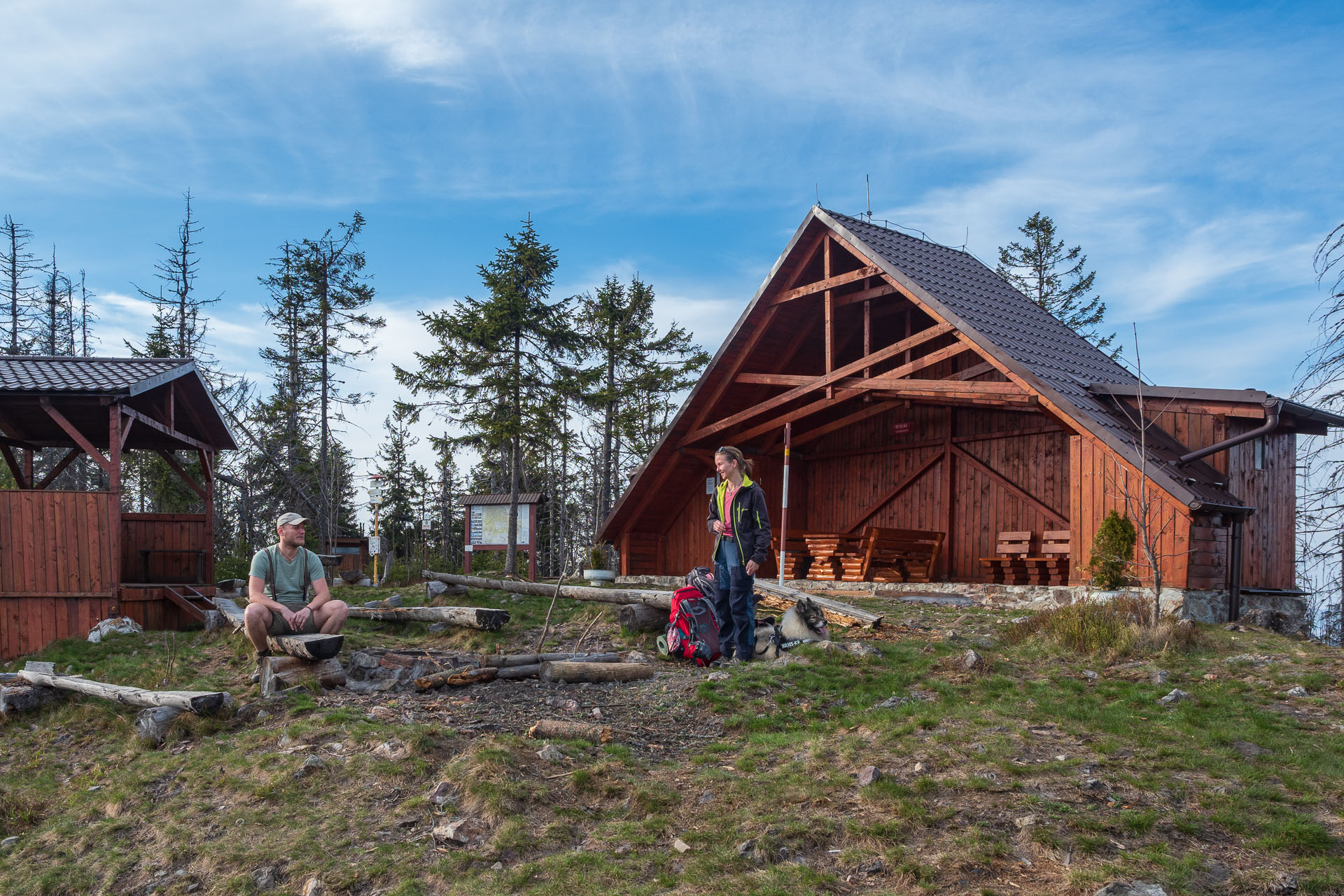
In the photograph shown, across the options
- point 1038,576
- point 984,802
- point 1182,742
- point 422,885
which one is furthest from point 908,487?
point 422,885

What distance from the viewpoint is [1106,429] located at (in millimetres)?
12078

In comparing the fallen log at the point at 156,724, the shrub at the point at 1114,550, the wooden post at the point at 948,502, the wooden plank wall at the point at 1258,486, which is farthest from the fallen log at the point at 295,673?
the wooden post at the point at 948,502

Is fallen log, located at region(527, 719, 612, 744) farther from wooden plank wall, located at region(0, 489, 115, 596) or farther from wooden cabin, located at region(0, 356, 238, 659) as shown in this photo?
wooden plank wall, located at region(0, 489, 115, 596)

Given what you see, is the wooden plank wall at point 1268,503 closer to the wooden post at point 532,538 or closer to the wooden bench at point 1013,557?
the wooden bench at point 1013,557

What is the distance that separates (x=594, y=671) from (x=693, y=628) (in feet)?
4.04

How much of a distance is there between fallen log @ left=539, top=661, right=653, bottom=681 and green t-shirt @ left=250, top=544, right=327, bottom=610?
220 cm

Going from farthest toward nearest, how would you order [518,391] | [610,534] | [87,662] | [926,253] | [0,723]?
[518,391], [610,534], [926,253], [87,662], [0,723]

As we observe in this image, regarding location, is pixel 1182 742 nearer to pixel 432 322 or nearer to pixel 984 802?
pixel 984 802

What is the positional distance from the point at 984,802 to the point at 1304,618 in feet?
39.8

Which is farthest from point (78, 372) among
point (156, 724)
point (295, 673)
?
point (156, 724)

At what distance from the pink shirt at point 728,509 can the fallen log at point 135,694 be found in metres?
4.10

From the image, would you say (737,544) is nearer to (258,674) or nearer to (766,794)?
(766,794)

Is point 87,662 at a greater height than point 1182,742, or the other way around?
point 1182,742

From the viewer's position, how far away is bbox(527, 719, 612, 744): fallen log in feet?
20.9
